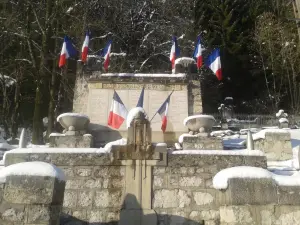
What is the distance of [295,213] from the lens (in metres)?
4.67

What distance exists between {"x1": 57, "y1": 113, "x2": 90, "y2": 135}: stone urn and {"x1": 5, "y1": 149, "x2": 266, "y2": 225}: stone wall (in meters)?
2.30

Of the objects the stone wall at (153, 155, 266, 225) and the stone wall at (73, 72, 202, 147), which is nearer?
the stone wall at (153, 155, 266, 225)

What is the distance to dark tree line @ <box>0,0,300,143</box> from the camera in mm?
19719

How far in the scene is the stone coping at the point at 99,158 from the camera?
7.25 meters

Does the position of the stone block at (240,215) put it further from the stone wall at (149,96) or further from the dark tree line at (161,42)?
the dark tree line at (161,42)

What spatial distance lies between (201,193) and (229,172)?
97.3 inches

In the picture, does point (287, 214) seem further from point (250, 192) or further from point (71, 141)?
point (71, 141)

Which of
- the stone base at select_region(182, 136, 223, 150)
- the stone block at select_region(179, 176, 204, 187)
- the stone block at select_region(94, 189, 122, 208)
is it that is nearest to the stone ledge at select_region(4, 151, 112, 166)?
the stone block at select_region(94, 189, 122, 208)

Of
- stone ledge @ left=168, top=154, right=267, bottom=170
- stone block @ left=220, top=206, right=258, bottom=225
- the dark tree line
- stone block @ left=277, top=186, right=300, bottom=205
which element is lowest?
stone block @ left=220, top=206, right=258, bottom=225

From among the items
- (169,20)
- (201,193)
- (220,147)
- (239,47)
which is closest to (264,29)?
(239,47)

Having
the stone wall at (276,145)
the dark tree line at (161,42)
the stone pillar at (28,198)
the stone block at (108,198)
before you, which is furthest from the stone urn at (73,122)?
the dark tree line at (161,42)

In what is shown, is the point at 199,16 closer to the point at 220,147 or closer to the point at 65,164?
the point at 220,147

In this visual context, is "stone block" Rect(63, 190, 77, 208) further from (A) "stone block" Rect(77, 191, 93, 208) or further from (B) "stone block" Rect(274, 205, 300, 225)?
(B) "stone block" Rect(274, 205, 300, 225)

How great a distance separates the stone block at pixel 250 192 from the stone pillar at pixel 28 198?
2.17 metres
